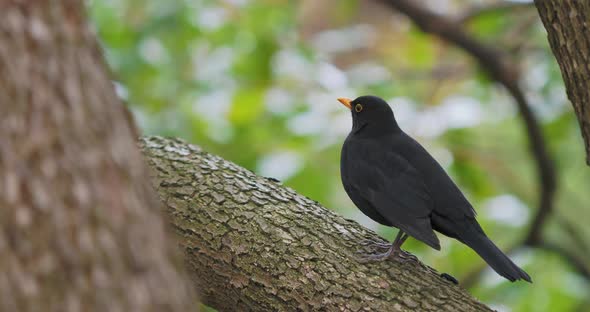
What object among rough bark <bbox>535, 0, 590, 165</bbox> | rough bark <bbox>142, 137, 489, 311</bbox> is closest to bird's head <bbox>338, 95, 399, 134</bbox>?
rough bark <bbox>142, 137, 489, 311</bbox>

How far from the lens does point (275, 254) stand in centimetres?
351

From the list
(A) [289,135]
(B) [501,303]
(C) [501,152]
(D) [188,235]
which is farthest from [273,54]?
(D) [188,235]

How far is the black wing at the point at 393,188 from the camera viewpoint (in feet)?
11.9

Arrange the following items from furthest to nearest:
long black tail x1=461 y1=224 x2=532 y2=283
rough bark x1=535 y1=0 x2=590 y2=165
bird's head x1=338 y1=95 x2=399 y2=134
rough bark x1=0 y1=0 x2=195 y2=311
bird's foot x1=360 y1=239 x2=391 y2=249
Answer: bird's head x1=338 y1=95 x2=399 y2=134
bird's foot x1=360 y1=239 x2=391 y2=249
long black tail x1=461 y1=224 x2=532 y2=283
rough bark x1=535 y1=0 x2=590 y2=165
rough bark x1=0 y1=0 x2=195 y2=311

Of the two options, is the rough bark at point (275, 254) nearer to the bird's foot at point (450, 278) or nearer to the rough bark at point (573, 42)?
the bird's foot at point (450, 278)

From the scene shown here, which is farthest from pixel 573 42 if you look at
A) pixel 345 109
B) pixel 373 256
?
pixel 345 109

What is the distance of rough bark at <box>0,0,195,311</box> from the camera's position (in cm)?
162

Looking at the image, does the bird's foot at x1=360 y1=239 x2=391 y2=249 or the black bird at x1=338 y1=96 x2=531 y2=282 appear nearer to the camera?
the black bird at x1=338 y1=96 x2=531 y2=282

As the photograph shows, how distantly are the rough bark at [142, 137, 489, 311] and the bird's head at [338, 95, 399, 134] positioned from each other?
2.05 feet

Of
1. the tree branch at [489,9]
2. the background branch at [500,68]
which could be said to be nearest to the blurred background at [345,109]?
the tree branch at [489,9]

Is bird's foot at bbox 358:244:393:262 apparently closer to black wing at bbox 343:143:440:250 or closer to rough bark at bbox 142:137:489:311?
rough bark at bbox 142:137:489:311

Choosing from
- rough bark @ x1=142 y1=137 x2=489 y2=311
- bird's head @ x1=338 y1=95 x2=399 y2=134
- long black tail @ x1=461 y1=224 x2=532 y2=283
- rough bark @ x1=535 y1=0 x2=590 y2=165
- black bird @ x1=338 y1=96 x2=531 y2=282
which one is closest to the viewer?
rough bark @ x1=535 y1=0 x2=590 y2=165

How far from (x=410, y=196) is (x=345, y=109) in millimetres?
4240

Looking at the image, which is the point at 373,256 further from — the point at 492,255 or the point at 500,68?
the point at 500,68
